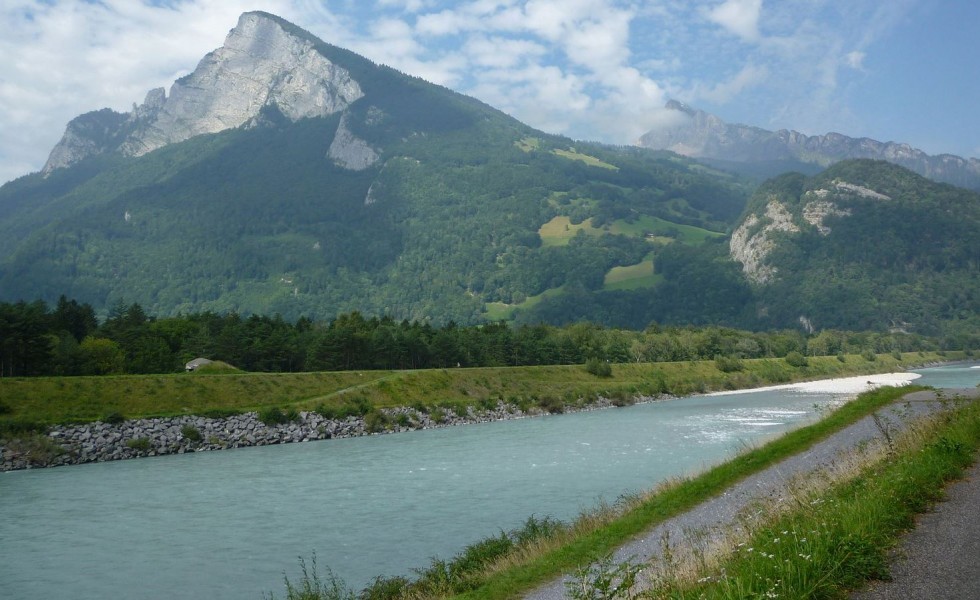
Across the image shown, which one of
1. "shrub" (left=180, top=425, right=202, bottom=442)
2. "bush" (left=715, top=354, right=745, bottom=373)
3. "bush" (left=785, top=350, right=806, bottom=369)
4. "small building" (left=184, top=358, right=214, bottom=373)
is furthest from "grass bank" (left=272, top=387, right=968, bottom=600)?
"bush" (left=785, top=350, right=806, bottom=369)

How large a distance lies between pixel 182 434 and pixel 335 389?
18.7 meters

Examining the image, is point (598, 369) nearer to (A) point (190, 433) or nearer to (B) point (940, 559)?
(A) point (190, 433)

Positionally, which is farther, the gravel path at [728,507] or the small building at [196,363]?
the small building at [196,363]

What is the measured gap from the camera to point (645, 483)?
2978 cm

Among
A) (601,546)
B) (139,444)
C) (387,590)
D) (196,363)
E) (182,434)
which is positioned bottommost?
(139,444)

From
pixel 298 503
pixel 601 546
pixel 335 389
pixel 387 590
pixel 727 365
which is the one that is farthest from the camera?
pixel 727 365

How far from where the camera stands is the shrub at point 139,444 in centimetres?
5056

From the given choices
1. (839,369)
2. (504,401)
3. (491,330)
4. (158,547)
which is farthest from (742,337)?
(158,547)

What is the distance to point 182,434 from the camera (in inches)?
2117

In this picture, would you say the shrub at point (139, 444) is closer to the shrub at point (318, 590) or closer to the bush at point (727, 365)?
the shrub at point (318, 590)

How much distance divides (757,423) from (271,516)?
37.6 metres

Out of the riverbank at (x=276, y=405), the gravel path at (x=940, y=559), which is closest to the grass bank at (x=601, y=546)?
the gravel path at (x=940, y=559)

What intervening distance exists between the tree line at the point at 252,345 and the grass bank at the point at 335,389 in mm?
9525

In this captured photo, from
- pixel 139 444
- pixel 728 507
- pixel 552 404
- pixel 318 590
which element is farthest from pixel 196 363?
pixel 728 507
